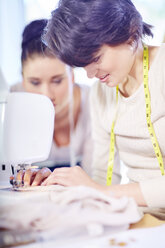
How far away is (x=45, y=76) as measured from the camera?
1336mm

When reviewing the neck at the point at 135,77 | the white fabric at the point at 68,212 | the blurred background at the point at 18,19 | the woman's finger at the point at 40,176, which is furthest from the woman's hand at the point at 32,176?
the blurred background at the point at 18,19

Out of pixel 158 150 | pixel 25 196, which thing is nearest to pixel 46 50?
pixel 158 150

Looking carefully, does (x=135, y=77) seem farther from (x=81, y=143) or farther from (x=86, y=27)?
(x=81, y=143)

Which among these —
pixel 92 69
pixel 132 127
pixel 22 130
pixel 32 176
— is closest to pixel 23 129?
pixel 22 130

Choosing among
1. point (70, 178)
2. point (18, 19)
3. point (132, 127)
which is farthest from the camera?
point (18, 19)

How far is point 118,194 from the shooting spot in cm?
75

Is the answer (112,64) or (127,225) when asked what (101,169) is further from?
(127,225)

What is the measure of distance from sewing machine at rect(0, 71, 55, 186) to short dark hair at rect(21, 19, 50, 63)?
0.42 m

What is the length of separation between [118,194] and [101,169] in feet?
1.89

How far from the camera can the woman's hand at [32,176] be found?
0.94m

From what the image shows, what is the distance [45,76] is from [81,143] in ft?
1.89

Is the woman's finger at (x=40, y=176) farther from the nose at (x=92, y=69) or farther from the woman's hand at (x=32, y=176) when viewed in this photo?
the nose at (x=92, y=69)

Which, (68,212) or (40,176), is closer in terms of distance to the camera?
(68,212)

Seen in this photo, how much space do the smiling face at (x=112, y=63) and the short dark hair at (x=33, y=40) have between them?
0.41m
